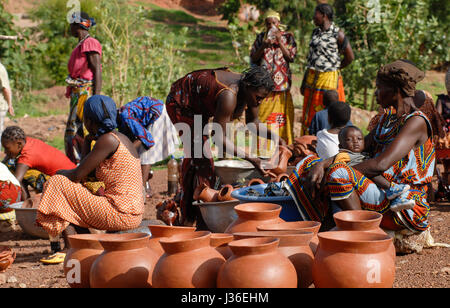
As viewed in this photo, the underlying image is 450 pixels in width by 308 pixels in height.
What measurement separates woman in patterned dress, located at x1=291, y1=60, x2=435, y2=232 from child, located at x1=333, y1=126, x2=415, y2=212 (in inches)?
1.7

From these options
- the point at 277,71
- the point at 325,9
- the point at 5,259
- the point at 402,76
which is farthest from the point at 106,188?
the point at 325,9

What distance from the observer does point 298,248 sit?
9.54 feet

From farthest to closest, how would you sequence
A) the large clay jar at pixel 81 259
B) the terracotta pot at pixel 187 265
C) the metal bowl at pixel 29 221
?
the metal bowl at pixel 29 221
the large clay jar at pixel 81 259
the terracotta pot at pixel 187 265

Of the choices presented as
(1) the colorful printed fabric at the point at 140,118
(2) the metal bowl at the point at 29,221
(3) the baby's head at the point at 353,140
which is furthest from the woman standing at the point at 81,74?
Result: (3) the baby's head at the point at 353,140

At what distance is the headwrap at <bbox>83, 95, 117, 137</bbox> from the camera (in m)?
4.13

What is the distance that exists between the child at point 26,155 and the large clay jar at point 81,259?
8.47ft

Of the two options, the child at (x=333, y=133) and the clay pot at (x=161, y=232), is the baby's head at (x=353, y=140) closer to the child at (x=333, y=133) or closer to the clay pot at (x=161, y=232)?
the child at (x=333, y=133)

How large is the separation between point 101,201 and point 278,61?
13.2 feet

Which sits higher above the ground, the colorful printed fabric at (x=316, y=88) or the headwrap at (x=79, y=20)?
the headwrap at (x=79, y=20)

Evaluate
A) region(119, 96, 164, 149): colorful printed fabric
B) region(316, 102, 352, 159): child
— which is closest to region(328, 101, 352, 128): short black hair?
region(316, 102, 352, 159): child

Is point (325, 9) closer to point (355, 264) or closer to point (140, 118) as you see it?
point (140, 118)

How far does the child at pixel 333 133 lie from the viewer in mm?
5098

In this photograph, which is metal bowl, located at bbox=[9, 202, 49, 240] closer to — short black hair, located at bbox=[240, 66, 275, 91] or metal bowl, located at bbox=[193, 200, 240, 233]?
metal bowl, located at bbox=[193, 200, 240, 233]

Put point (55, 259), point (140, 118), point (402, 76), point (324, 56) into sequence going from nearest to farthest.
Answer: point (402, 76)
point (55, 259)
point (140, 118)
point (324, 56)
